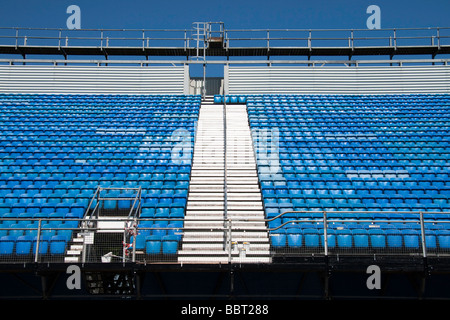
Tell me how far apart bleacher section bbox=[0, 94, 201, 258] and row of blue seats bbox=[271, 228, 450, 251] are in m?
2.05

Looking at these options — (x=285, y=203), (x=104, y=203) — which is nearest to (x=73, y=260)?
(x=104, y=203)

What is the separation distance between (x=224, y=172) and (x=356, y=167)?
153 inches

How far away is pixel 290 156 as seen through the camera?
12.7m

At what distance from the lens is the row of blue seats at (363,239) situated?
697 cm

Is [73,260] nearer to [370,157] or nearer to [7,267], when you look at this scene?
[7,267]

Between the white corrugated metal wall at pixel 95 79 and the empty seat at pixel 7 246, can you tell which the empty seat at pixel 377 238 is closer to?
the empty seat at pixel 7 246

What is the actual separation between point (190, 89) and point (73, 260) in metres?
13.7

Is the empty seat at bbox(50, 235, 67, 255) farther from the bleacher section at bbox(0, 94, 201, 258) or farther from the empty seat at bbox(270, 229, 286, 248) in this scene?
the empty seat at bbox(270, 229, 286, 248)

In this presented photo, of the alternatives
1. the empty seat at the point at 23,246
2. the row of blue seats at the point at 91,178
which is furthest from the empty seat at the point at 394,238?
the empty seat at the point at 23,246

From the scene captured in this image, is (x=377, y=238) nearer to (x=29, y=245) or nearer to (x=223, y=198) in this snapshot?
(x=223, y=198)

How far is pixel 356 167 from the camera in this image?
1182cm

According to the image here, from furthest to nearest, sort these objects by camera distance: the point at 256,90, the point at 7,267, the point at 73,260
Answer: the point at 256,90 → the point at 73,260 → the point at 7,267

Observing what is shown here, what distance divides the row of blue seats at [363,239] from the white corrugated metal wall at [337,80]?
12.3 meters

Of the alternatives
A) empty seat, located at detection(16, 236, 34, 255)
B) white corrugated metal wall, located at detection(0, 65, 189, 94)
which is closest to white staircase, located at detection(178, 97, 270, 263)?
empty seat, located at detection(16, 236, 34, 255)
